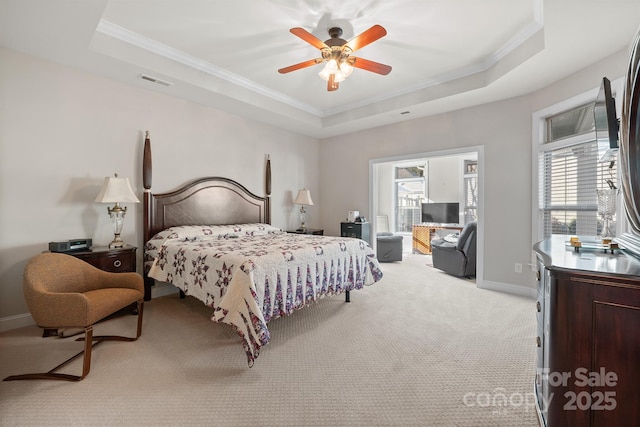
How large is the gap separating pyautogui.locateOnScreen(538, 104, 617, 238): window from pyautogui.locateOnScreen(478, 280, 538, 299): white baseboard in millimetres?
763

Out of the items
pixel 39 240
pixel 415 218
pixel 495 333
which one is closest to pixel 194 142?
pixel 39 240

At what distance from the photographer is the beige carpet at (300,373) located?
1583 mm

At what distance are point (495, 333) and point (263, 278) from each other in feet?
7.23

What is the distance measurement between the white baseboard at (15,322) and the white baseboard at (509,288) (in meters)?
5.44

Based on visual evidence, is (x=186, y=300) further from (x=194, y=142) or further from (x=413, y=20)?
(x=413, y=20)

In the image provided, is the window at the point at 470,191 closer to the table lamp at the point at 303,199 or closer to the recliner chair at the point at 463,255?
the recliner chair at the point at 463,255

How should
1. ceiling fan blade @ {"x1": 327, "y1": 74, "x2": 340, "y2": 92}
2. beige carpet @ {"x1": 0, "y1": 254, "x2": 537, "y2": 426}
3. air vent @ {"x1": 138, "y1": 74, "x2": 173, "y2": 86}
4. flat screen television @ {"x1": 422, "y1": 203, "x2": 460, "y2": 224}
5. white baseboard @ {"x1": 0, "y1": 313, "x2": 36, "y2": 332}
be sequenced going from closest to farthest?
beige carpet @ {"x1": 0, "y1": 254, "x2": 537, "y2": 426}, white baseboard @ {"x1": 0, "y1": 313, "x2": 36, "y2": 332}, ceiling fan blade @ {"x1": 327, "y1": 74, "x2": 340, "y2": 92}, air vent @ {"x1": 138, "y1": 74, "x2": 173, "y2": 86}, flat screen television @ {"x1": 422, "y1": 203, "x2": 460, "y2": 224}

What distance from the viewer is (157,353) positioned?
2232 millimetres

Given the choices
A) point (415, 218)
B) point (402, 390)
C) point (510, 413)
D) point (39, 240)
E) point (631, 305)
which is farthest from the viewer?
point (415, 218)

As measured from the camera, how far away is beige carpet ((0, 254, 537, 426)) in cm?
158

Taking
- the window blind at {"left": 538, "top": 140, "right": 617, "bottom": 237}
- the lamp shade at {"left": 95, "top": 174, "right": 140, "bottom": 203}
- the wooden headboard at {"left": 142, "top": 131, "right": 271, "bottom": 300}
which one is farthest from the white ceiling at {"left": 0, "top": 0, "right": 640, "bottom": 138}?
the lamp shade at {"left": 95, "top": 174, "right": 140, "bottom": 203}

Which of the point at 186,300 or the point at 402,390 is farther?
the point at 186,300

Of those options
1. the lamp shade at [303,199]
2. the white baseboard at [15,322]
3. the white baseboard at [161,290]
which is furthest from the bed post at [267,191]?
the white baseboard at [15,322]

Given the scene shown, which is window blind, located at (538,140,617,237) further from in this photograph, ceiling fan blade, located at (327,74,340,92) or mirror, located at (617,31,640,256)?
ceiling fan blade, located at (327,74,340,92)
